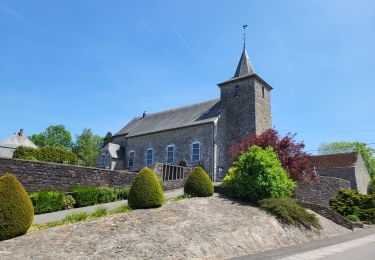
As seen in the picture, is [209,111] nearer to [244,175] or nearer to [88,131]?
[244,175]

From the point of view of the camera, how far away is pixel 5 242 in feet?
32.2

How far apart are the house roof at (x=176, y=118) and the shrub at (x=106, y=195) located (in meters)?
15.3

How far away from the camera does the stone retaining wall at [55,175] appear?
16.9m

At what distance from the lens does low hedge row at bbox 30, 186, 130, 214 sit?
1538 cm

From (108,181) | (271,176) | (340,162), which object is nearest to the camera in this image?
(271,176)

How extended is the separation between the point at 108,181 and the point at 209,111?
55.3 feet

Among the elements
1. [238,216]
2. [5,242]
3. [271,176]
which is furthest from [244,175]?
[5,242]

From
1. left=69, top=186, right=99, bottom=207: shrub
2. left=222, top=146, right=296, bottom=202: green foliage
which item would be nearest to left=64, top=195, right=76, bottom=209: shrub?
left=69, top=186, right=99, bottom=207: shrub

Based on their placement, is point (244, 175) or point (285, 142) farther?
Answer: point (285, 142)

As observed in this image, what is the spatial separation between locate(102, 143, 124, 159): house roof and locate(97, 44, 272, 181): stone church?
0.15 metres

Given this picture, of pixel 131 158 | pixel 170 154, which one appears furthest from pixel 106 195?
pixel 131 158

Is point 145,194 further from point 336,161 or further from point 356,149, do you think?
point 356,149

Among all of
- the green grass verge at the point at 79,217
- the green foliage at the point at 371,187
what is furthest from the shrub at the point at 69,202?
the green foliage at the point at 371,187

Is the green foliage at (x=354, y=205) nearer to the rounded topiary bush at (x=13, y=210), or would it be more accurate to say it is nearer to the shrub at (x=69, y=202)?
the shrub at (x=69, y=202)
